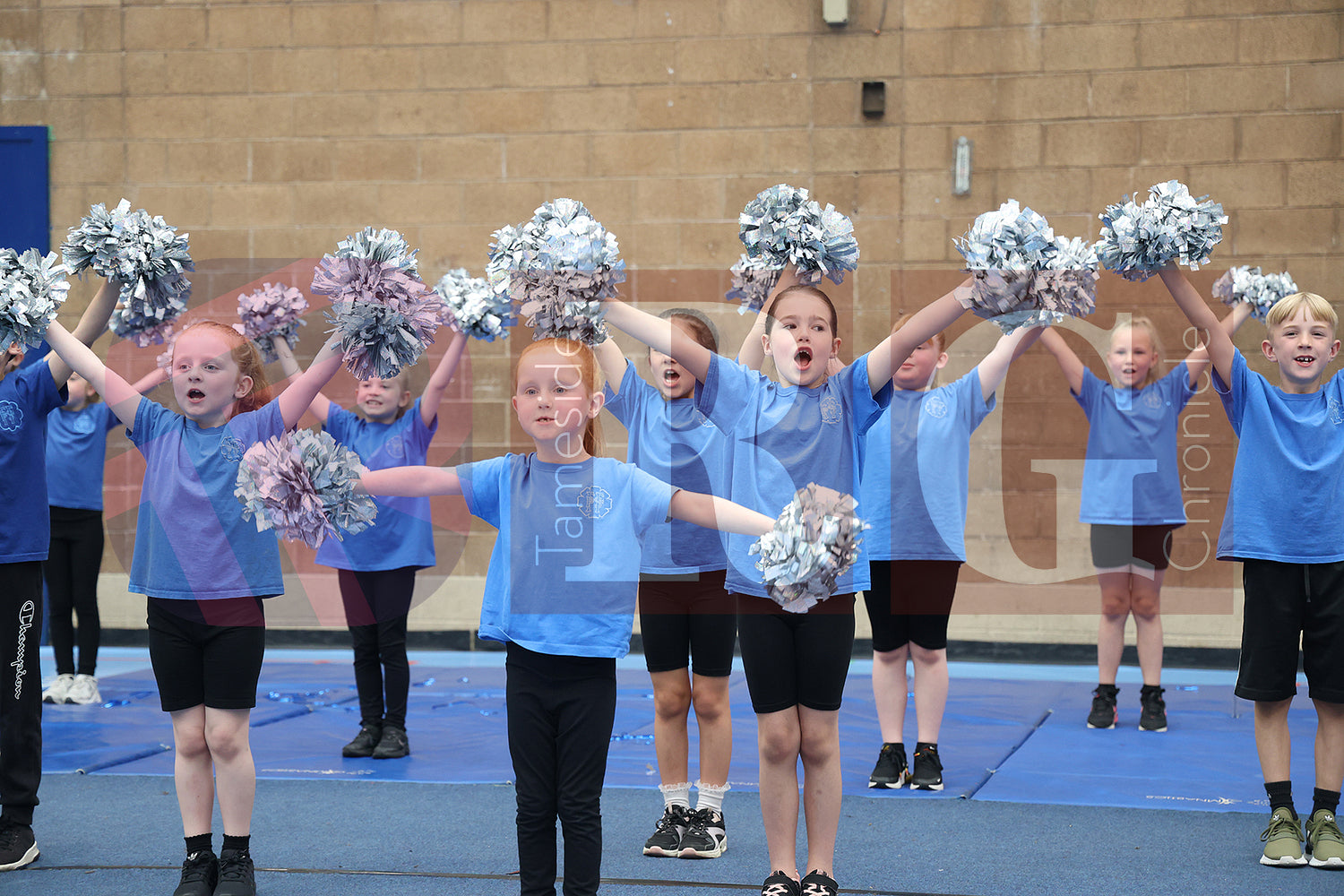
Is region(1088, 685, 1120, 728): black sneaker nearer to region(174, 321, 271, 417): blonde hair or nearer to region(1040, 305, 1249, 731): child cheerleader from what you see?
region(1040, 305, 1249, 731): child cheerleader

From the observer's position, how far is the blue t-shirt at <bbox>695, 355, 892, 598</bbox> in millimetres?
3230

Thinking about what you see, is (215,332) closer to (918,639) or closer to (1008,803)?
(918,639)

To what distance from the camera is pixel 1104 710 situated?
5.77 metres

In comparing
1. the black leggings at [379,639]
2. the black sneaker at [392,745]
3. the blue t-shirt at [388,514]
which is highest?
the blue t-shirt at [388,514]

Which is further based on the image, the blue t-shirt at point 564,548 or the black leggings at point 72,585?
the black leggings at point 72,585

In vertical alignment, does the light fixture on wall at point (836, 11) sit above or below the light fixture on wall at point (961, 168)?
above

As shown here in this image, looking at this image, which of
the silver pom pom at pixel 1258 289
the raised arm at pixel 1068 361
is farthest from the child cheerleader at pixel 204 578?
the silver pom pom at pixel 1258 289

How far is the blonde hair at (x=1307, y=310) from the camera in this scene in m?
3.90

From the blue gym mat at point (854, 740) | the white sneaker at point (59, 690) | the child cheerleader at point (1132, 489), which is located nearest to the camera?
the blue gym mat at point (854, 740)

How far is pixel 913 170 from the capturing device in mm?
7840

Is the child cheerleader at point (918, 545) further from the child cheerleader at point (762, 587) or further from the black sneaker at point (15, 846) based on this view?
the black sneaker at point (15, 846)

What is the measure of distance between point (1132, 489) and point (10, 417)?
484 centimetres

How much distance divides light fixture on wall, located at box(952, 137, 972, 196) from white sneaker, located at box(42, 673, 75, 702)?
594cm

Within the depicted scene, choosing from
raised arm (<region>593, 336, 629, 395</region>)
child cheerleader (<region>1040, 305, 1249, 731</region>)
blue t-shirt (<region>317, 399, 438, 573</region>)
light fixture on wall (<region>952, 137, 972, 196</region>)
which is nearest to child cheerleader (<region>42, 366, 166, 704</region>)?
blue t-shirt (<region>317, 399, 438, 573</region>)
